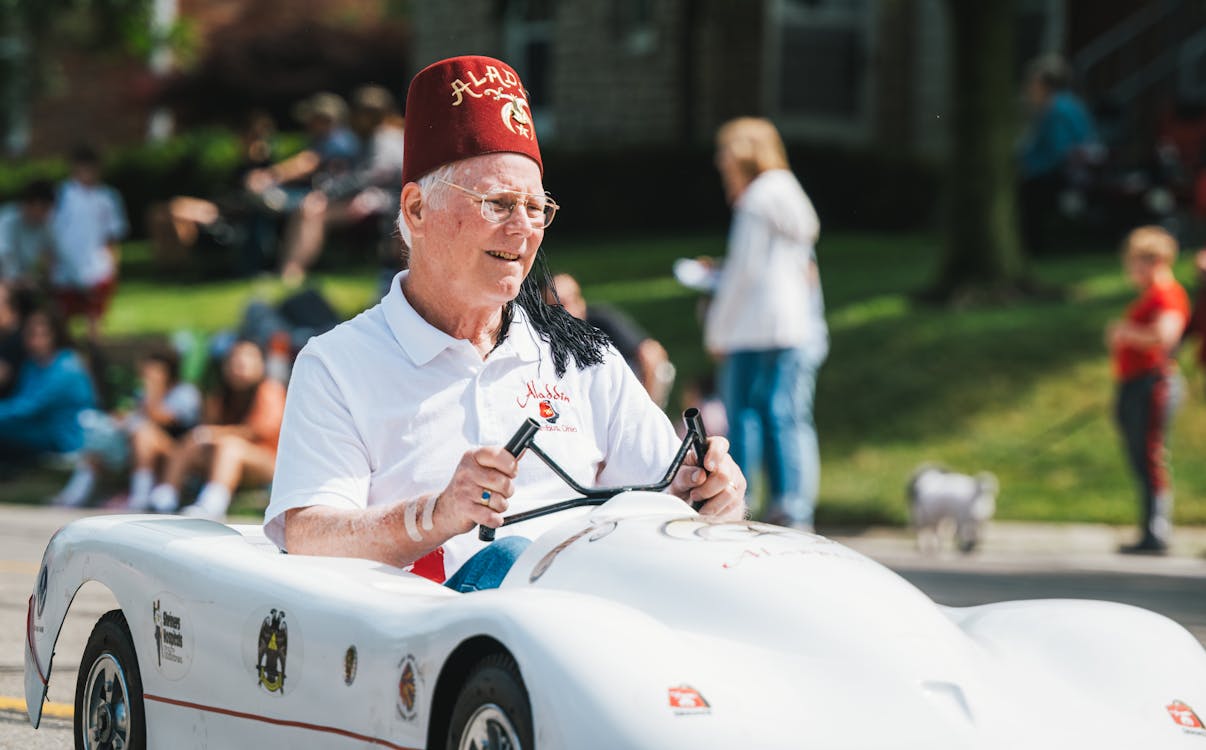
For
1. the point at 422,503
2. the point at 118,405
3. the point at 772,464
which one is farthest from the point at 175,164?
the point at 422,503

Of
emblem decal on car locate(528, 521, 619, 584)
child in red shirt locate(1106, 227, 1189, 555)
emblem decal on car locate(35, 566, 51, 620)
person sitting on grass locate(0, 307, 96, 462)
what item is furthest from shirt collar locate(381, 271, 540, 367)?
person sitting on grass locate(0, 307, 96, 462)

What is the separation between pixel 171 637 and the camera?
14.1 ft

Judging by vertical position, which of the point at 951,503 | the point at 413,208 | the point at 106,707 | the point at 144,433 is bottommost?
the point at 144,433

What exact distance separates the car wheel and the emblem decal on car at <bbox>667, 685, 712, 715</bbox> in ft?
0.83

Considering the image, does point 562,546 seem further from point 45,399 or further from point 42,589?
point 45,399

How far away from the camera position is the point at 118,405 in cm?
1598

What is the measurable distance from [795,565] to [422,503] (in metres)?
0.79

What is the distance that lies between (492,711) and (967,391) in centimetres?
1027

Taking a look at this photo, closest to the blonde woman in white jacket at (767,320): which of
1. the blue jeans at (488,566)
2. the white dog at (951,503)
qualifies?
the white dog at (951,503)

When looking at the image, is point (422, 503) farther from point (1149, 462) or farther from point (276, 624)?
point (1149, 462)

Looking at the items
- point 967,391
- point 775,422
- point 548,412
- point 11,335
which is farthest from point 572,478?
point 11,335

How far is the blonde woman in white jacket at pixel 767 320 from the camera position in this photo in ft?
34.3

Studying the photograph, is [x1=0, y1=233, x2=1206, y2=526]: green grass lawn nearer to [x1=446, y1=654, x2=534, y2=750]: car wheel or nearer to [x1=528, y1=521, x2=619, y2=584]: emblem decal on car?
[x1=528, y1=521, x2=619, y2=584]: emblem decal on car

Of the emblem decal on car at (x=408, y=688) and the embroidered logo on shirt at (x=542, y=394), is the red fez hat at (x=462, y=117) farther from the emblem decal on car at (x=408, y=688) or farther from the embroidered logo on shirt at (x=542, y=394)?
the emblem decal on car at (x=408, y=688)
